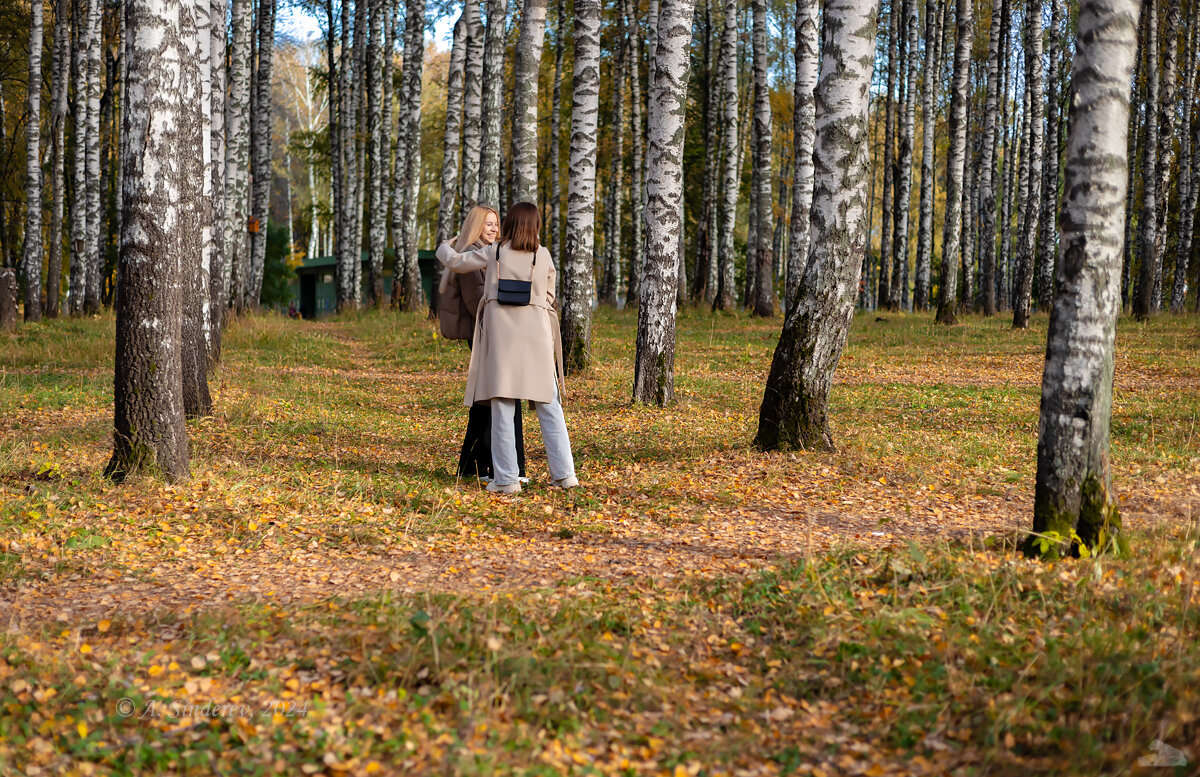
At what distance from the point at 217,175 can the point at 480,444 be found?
6.91 meters

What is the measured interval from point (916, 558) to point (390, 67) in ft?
84.4

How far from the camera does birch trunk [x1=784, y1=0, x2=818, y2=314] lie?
48.4ft

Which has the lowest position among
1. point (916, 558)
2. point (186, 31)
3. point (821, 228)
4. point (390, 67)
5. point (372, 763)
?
point (372, 763)

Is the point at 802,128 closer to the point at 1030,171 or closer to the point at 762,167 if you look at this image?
the point at 762,167

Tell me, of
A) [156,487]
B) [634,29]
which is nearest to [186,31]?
[156,487]

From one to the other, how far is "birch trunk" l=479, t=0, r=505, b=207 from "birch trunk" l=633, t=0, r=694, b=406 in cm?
547

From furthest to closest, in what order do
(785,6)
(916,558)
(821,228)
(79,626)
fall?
(785,6) < (821,228) < (916,558) < (79,626)

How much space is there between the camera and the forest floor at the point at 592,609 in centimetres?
312

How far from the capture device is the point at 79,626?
13.3ft

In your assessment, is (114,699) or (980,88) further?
(980,88)

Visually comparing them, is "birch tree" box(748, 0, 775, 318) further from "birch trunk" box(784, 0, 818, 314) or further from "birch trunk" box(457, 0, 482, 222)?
"birch trunk" box(457, 0, 482, 222)

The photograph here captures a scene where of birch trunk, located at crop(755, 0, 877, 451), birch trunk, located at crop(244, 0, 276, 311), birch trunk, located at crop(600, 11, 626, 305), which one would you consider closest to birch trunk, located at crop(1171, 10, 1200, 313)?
birch trunk, located at crop(600, 11, 626, 305)

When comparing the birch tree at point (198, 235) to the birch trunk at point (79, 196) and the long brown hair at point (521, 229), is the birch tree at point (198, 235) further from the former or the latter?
the birch trunk at point (79, 196)

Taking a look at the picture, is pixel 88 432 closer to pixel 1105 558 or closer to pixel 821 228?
pixel 821 228
